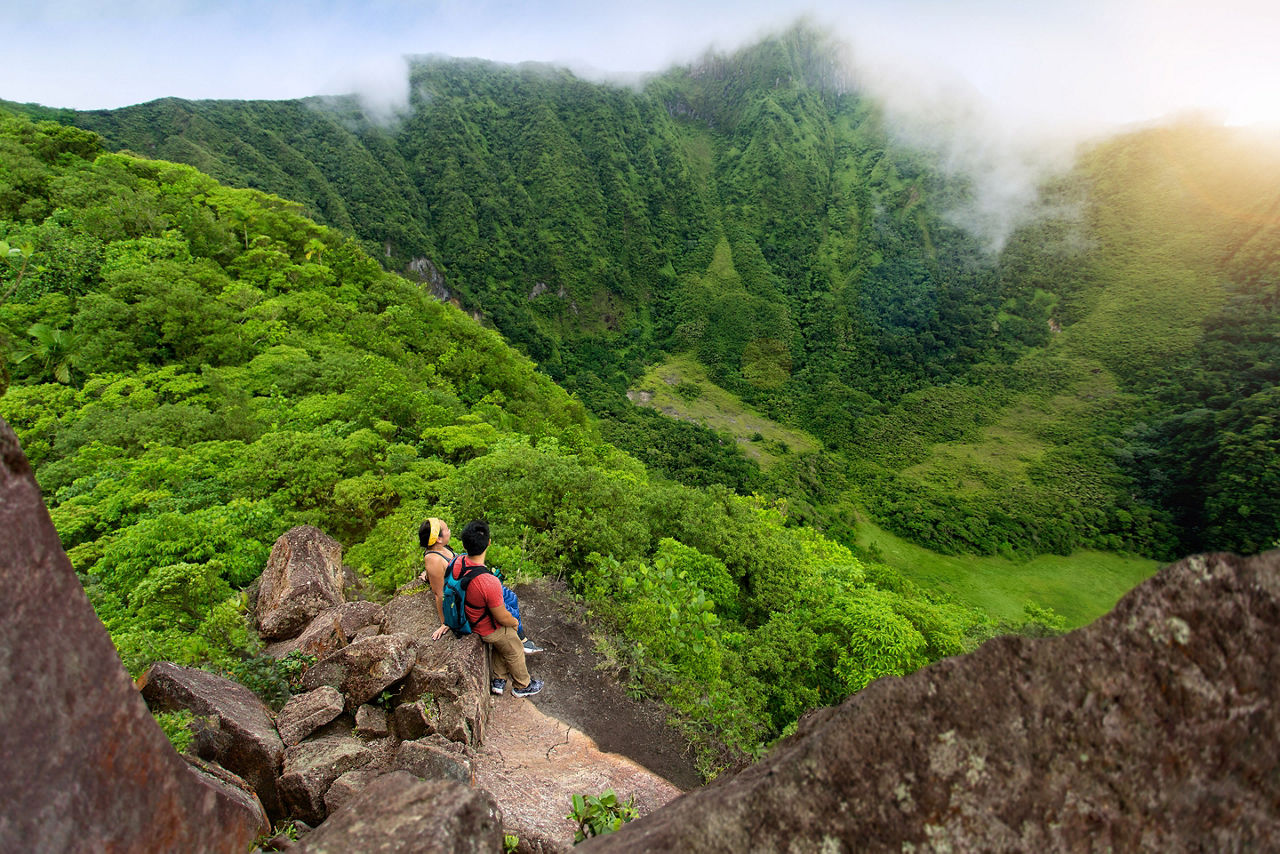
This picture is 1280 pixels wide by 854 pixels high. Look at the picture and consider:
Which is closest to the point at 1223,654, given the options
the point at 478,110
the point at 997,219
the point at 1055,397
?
the point at 1055,397

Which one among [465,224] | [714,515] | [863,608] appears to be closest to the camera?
[863,608]

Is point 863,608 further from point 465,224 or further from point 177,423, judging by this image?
point 465,224

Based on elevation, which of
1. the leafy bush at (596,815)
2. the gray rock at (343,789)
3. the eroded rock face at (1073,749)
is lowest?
the leafy bush at (596,815)

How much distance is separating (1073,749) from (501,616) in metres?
5.27

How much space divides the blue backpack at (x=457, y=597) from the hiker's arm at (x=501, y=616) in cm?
33

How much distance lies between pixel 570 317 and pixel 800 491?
274 ft

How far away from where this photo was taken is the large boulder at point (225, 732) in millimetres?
4328

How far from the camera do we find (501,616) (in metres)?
6.12

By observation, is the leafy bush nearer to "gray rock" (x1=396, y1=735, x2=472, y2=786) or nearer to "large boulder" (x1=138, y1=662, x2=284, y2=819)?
"gray rock" (x1=396, y1=735, x2=472, y2=786)

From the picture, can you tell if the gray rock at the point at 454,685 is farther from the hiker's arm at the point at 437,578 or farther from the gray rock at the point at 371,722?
the gray rock at the point at 371,722

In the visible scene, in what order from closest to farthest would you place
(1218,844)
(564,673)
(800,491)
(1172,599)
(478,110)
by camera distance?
(1218,844) < (1172,599) < (564,673) < (800,491) < (478,110)

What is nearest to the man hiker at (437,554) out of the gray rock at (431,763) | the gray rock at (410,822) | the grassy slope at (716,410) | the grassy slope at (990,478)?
the gray rock at (431,763)

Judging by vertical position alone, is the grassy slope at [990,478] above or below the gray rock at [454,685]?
below

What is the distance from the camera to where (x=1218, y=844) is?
6.08 feet
